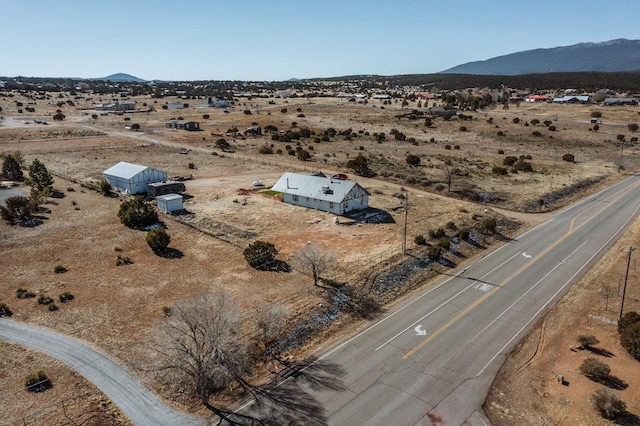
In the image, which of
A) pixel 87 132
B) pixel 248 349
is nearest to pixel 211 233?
pixel 248 349

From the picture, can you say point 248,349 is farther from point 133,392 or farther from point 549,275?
point 549,275

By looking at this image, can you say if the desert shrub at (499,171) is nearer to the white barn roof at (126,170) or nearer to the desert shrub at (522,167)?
the desert shrub at (522,167)

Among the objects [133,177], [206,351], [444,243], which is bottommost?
[444,243]

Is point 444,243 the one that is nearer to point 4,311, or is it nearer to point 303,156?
point 4,311

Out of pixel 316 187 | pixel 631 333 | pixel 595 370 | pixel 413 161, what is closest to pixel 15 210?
pixel 316 187

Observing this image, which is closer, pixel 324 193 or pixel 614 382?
pixel 614 382

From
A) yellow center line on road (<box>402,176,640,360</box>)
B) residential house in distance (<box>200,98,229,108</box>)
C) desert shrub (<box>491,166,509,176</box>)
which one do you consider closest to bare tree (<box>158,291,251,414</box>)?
yellow center line on road (<box>402,176,640,360</box>)

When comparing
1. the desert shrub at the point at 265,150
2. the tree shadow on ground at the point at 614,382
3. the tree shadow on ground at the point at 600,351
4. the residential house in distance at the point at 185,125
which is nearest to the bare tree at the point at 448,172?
the desert shrub at the point at 265,150
